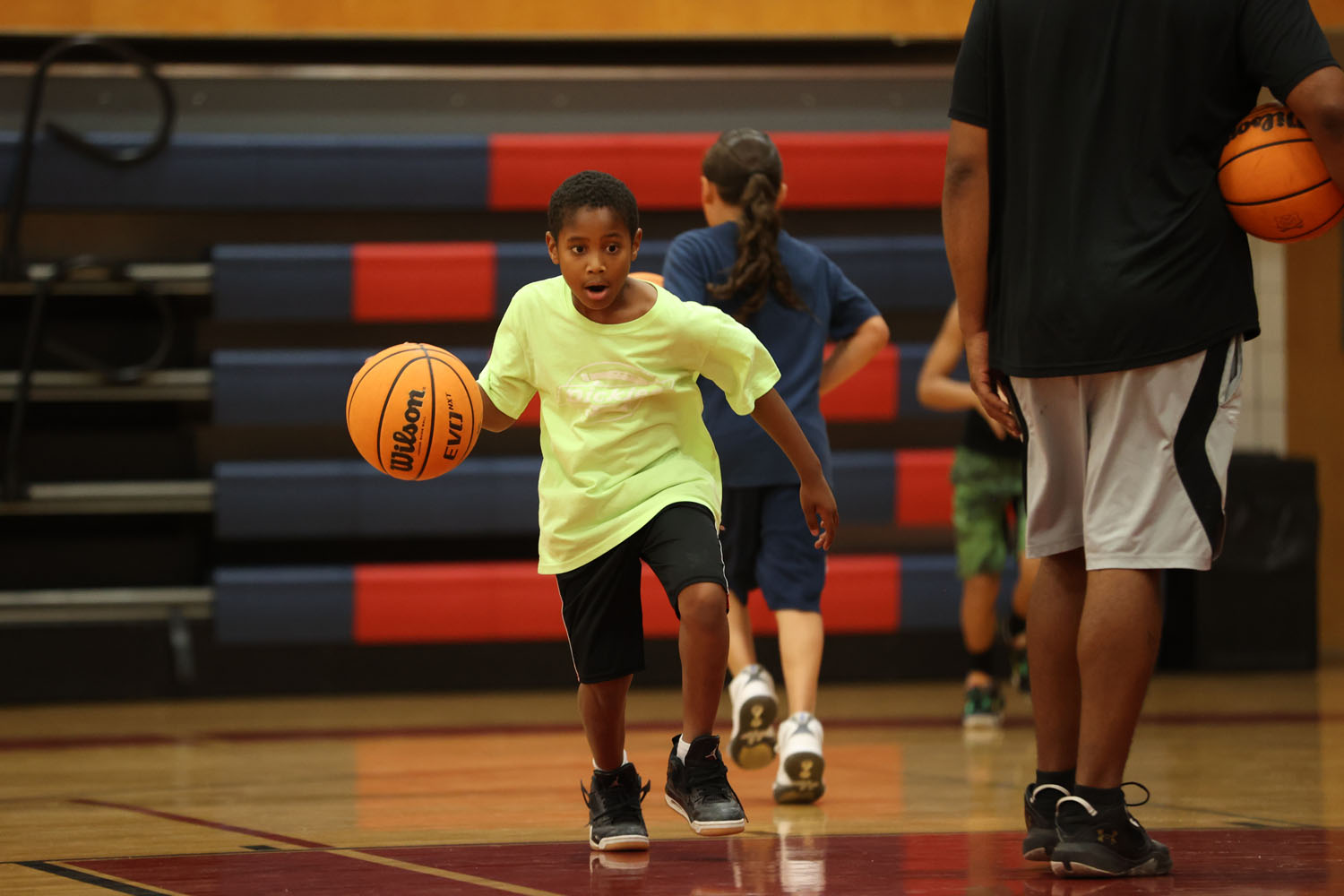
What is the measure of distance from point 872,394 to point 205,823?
3644 millimetres

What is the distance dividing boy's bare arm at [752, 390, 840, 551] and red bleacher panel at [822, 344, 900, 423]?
3.58m

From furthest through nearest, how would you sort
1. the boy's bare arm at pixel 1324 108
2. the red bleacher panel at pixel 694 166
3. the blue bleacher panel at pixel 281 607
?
the red bleacher panel at pixel 694 166, the blue bleacher panel at pixel 281 607, the boy's bare arm at pixel 1324 108

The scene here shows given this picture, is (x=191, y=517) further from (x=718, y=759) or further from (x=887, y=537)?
(x=718, y=759)

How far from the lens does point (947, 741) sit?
15.1 ft

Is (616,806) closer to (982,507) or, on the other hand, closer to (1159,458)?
(1159,458)

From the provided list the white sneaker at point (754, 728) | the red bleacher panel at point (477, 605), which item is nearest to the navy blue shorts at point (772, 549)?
the white sneaker at point (754, 728)

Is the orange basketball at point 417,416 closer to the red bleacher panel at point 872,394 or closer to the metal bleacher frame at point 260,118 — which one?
the metal bleacher frame at point 260,118

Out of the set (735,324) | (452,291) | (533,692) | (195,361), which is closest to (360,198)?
(452,291)

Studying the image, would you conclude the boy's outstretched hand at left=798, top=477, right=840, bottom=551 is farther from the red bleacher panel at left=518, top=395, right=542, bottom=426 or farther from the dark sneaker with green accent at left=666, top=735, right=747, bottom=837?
the red bleacher panel at left=518, top=395, right=542, bottom=426

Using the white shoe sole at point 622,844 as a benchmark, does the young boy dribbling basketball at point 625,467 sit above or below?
above

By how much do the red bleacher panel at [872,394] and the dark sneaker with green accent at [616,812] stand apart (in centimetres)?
366

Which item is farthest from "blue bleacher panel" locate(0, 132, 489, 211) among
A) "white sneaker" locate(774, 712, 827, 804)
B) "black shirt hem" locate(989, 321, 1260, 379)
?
"black shirt hem" locate(989, 321, 1260, 379)

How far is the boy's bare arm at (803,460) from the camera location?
2.75 m

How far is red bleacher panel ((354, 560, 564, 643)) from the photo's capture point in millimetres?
6086
